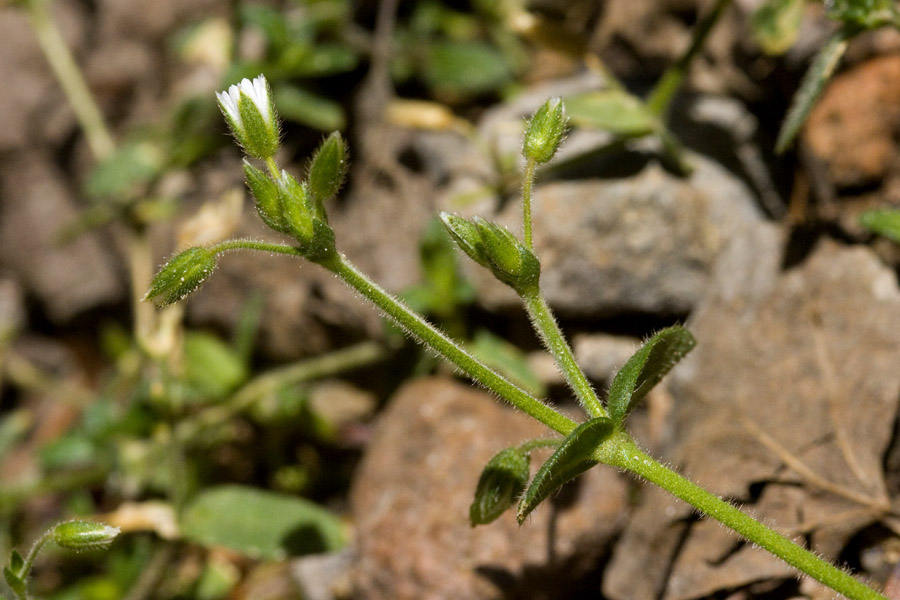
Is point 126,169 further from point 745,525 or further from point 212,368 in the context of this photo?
point 745,525

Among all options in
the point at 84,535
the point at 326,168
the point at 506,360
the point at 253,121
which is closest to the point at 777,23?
the point at 506,360

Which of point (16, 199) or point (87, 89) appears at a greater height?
point (87, 89)

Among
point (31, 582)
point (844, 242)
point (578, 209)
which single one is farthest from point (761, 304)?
point (31, 582)

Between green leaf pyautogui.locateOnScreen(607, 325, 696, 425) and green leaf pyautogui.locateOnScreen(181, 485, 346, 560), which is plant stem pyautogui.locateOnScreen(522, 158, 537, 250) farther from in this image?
green leaf pyautogui.locateOnScreen(181, 485, 346, 560)

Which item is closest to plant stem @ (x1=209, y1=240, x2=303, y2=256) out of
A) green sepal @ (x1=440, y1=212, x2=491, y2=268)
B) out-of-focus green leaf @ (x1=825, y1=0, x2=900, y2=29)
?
green sepal @ (x1=440, y1=212, x2=491, y2=268)

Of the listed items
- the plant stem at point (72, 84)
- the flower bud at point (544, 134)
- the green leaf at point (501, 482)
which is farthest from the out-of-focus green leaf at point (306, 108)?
the green leaf at point (501, 482)

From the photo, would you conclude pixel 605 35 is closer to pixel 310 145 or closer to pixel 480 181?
pixel 480 181
